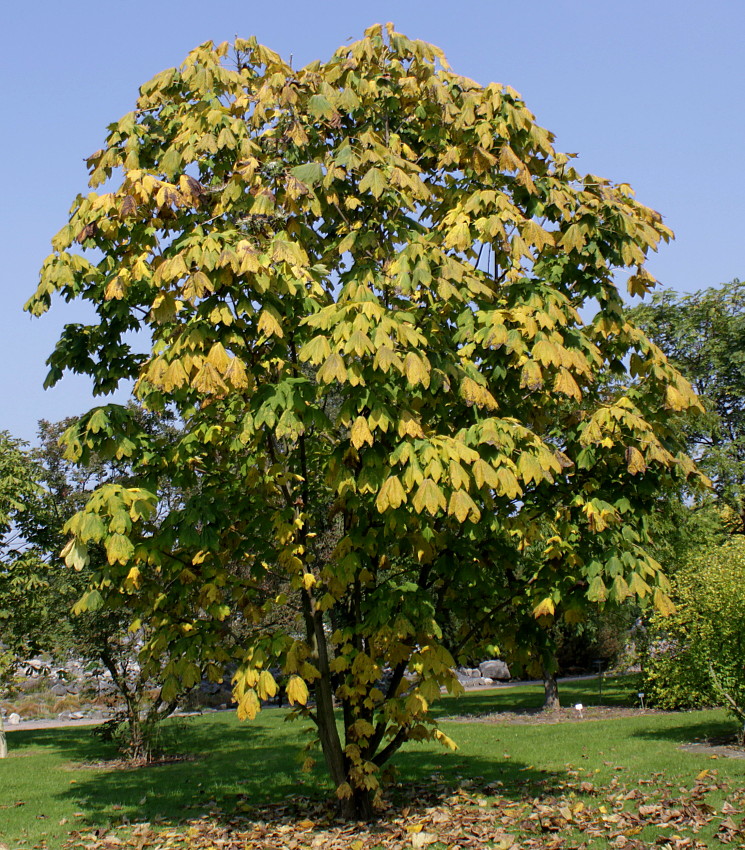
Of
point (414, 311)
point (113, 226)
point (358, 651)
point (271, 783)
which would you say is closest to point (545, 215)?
point (414, 311)

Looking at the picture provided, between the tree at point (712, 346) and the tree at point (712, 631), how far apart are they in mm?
9788

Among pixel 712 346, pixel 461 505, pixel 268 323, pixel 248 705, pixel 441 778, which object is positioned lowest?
pixel 441 778

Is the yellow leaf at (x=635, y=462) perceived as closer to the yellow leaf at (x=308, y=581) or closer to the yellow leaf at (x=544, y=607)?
the yellow leaf at (x=544, y=607)

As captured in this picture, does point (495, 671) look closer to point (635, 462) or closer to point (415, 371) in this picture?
point (635, 462)

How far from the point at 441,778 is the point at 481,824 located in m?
3.03

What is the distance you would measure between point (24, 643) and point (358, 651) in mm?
12612

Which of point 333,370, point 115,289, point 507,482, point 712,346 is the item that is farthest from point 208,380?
point 712,346

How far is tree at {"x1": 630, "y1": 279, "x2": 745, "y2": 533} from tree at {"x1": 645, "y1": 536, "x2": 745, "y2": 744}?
9.79 metres

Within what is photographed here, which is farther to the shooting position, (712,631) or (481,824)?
(712,631)

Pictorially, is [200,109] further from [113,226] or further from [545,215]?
[545,215]

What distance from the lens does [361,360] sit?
221 inches

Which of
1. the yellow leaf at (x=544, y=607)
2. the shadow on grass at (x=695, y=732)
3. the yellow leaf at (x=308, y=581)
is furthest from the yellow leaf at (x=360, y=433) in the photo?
the shadow on grass at (x=695, y=732)

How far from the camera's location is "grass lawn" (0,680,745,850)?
7.75 metres

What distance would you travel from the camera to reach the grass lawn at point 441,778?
7.75 m
